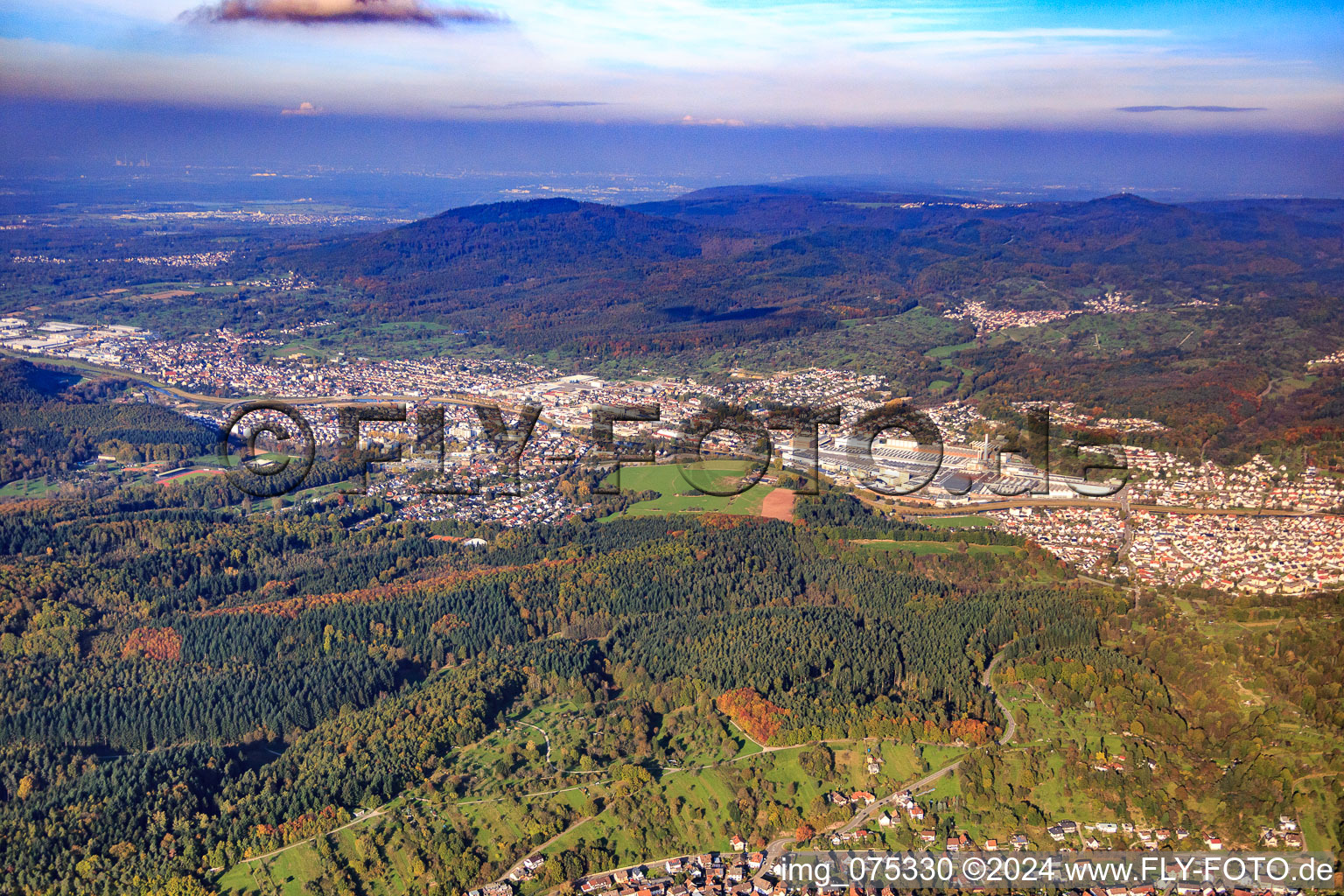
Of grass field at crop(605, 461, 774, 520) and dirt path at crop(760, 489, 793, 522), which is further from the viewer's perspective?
grass field at crop(605, 461, 774, 520)

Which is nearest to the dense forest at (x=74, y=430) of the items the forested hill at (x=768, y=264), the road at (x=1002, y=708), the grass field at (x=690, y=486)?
the grass field at (x=690, y=486)

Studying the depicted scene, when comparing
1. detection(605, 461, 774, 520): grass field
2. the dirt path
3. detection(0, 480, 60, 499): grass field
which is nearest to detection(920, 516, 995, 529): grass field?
the dirt path

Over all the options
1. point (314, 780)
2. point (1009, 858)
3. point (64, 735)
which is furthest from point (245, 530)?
point (1009, 858)

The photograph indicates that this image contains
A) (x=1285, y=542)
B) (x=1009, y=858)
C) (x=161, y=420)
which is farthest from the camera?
(x=161, y=420)

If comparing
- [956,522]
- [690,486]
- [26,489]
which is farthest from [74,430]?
[956,522]

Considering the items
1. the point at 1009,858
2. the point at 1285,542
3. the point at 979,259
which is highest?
the point at 979,259

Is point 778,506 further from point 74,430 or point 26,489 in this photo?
point 74,430

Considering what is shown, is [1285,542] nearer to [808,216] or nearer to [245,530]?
[245,530]

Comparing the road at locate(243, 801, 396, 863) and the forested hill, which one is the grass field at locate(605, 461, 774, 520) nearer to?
the road at locate(243, 801, 396, 863)
